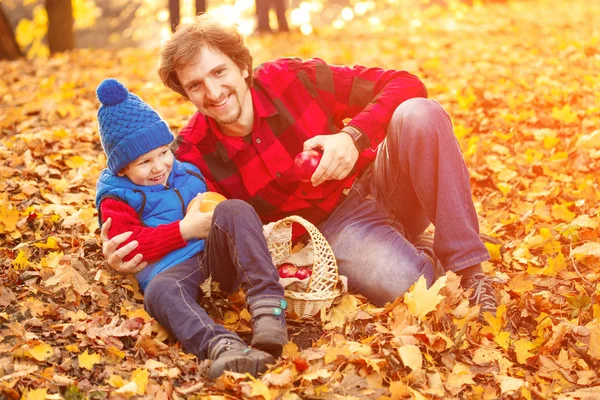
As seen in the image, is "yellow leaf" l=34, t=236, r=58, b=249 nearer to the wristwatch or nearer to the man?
→ the man

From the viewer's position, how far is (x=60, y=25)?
11.1 meters

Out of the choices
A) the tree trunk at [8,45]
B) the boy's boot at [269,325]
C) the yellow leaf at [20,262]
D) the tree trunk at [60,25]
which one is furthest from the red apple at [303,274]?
the tree trunk at [60,25]

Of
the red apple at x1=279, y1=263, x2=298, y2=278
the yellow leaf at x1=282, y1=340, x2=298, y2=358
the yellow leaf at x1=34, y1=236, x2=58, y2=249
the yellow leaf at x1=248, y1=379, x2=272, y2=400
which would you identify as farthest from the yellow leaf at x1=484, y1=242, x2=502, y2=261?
the yellow leaf at x1=34, y1=236, x2=58, y2=249

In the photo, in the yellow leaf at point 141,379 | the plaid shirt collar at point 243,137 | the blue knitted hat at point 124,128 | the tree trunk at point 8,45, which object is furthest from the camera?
the tree trunk at point 8,45

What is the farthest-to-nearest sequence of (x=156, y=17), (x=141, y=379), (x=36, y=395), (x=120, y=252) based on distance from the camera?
(x=156, y=17)
(x=120, y=252)
(x=141, y=379)
(x=36, y=395)

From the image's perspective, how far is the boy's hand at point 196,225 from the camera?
2.95 metres

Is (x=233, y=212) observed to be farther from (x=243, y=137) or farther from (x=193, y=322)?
(x=243, y=137)

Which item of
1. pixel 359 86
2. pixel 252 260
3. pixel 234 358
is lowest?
pixel 234 358

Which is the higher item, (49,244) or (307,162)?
(307,162)

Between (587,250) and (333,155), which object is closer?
(333,155)

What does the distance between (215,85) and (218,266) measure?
89 cm

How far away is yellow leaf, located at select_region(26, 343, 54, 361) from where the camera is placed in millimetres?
2494

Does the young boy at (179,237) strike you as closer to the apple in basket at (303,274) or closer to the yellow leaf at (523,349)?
the apple in basket at (303,274)

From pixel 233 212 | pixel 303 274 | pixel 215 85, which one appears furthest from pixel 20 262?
pixel 303 274
